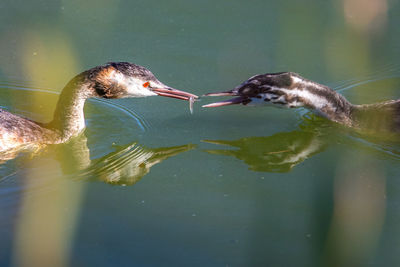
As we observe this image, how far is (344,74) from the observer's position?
7.85 m

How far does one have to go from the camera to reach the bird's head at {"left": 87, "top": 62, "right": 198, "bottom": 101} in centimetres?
629

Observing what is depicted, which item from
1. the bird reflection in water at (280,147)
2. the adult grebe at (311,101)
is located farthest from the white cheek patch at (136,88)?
the bird reflection in water at (280,147)

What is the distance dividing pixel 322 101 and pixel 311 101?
0.40 ft

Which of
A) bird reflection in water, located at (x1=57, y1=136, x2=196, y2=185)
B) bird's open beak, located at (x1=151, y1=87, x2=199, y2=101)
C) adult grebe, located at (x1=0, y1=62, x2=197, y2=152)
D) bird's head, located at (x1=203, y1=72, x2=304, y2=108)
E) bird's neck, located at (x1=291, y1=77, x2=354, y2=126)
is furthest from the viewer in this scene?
A: bird's neck, located at (x1=291, y1=77, x2=354, y2=126)

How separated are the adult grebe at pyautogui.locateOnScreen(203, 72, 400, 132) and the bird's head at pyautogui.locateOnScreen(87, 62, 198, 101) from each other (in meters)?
0.58

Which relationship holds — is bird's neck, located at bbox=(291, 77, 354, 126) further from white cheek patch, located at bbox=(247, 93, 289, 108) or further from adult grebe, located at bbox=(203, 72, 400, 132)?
white cheek patch, located at bbox=(247, 93, 289, 108)

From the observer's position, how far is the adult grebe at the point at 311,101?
6.68 m

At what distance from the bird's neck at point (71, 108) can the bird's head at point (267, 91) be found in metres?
1.29

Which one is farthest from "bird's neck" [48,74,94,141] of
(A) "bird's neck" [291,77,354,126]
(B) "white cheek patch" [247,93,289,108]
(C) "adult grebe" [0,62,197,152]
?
(A) "bird's neck" [291,77,354,126]

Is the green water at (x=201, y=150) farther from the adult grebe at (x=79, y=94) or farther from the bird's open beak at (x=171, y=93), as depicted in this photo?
the bird's open beak at (x=171, y=93)

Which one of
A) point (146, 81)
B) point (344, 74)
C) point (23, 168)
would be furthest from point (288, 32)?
point (23, 168)

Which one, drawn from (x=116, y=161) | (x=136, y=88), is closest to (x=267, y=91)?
(x=136, y=88)

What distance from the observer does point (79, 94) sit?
21.0 ft

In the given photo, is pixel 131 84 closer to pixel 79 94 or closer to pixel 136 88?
pixel 136 88
